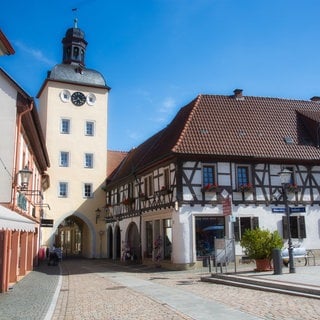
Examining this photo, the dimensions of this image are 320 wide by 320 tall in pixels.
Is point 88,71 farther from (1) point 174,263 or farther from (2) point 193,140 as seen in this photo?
(1) point 174,263

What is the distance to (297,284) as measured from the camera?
13.6m

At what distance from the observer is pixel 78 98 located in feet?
140

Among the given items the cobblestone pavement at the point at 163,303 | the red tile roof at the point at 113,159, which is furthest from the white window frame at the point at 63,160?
the cobblestone pavement at the point at 163,303

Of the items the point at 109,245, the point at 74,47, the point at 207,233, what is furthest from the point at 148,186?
the point at 74,47

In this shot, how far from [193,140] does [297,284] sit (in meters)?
12.8

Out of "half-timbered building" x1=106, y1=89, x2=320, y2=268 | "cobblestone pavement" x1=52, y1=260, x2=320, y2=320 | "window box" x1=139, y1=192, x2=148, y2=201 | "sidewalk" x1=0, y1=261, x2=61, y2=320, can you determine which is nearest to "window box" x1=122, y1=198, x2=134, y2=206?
"half-timbered building" x1=106, y1=89, x2=320, y2=268

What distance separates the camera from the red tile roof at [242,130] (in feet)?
82.8

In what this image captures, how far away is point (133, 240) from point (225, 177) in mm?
11347

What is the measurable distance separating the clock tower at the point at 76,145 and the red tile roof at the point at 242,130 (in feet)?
39.3

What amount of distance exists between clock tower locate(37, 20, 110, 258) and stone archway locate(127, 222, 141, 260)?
311 inches

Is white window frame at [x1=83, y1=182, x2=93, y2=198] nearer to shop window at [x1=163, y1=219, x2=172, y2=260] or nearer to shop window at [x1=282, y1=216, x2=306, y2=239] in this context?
shop window at [x1=163, y1=219, x2=172, y2=260]

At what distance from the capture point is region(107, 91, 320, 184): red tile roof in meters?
25.2

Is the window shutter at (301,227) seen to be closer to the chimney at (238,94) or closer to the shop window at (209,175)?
the shop window at (209,175)

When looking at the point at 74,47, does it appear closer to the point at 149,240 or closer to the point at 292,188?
the point at 149,240
